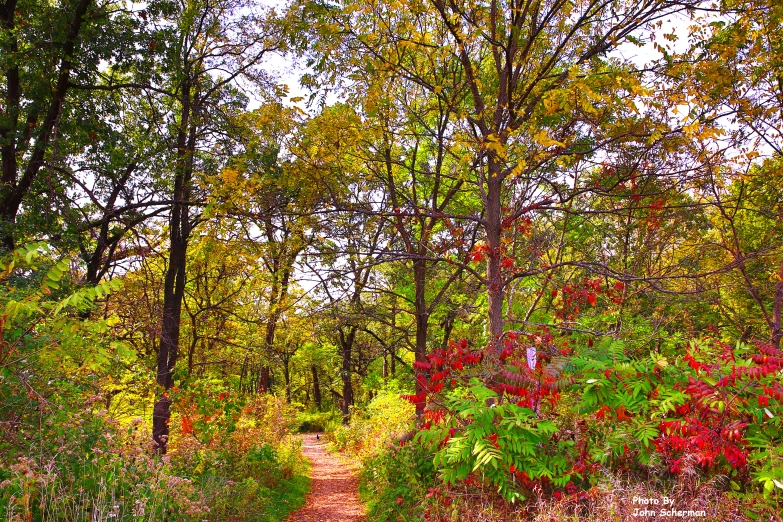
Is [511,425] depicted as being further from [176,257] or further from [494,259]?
[176,257]

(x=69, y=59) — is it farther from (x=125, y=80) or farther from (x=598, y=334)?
(x=598, y=334)

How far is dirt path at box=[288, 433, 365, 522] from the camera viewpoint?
8.58 metres

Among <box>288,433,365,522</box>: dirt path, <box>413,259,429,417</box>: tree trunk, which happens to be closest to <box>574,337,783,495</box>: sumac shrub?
<box>413,259,429,417</box>: tree trunk

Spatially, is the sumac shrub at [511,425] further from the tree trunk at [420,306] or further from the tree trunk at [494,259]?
the tree trunk at [420,306]

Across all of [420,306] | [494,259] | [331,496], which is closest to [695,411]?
[494,259]

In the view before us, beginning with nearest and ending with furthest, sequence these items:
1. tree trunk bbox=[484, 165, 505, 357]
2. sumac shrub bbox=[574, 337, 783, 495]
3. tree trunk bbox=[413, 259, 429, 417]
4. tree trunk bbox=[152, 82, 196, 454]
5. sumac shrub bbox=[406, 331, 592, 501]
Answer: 1. sumac shrub bbox=[574, 337, 783, 495]
2. sumac shrub bbox=[406, 331, 592, 501]
3. tree trunk bbox=[484, 165, 505, 357]
4. tree trunk bbox=[413, 259, 429, 417]
5. tree trunk bbox=[152, 82, 196, 454]

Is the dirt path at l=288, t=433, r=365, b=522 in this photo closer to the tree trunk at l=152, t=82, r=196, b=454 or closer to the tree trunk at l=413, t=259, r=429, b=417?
the tree trunk at l=413, t=259, r=429, b=417

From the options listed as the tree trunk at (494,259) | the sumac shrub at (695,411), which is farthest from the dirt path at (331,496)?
the sumac shrub at (695,411)

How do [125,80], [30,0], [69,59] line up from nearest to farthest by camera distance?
1. [69,59]
2. [30,0]
3. [125,80]

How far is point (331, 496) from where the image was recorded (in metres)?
10.5

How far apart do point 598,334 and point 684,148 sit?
259 cm

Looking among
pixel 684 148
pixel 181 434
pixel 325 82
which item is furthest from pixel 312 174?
pixel 181 434

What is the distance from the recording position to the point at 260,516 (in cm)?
757

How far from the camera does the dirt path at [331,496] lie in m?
8.58
